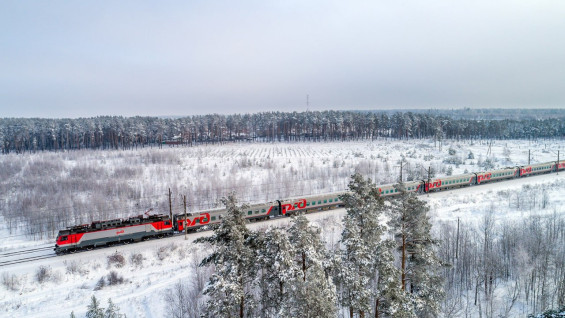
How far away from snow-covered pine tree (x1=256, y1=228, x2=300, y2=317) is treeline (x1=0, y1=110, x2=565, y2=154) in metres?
100

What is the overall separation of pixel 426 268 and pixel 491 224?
24.6 m

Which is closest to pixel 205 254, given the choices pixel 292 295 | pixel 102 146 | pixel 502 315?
pixel 292 295

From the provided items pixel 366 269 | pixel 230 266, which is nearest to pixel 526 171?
pixel 366 269

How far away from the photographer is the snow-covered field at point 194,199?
23.2m

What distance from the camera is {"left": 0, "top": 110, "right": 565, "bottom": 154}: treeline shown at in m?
105

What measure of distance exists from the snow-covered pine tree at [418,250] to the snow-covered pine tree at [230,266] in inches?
294

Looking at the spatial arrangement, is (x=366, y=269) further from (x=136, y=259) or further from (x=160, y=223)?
(x=160, y=223)

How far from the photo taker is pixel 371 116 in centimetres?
12006

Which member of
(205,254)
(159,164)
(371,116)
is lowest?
(205,254)

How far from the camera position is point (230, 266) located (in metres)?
12.7

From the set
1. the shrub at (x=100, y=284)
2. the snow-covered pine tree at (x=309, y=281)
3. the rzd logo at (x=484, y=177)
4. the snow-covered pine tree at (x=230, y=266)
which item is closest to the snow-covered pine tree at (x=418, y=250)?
the snow-covered pine tree at (x=309, y=281)

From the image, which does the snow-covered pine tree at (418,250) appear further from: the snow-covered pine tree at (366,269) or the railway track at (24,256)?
the railway track at (24,256)

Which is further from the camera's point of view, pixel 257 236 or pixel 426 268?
pixel 426 268

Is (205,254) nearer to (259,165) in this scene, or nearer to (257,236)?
(257,236)
